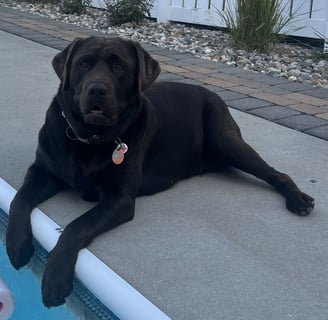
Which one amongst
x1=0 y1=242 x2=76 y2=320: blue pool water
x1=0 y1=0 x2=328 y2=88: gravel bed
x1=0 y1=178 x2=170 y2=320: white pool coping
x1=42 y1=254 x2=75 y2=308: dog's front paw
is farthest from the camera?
x1=0 y1=0 x2=328 y2=88: gravel bed

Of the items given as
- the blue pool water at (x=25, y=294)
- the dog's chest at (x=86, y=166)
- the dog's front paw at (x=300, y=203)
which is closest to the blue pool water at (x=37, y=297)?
the blue pool water at (x=25, y=294)

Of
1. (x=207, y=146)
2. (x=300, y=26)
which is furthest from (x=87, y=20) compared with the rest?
(x=207, y=146)

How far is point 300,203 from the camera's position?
307 centimetres

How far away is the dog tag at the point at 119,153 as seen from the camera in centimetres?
285

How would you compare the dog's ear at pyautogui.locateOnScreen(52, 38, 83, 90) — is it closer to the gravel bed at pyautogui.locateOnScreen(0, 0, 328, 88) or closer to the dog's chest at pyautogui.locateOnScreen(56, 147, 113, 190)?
the dog's chest at pyautogui.locateOnScreen(56, 147, 113, 190)

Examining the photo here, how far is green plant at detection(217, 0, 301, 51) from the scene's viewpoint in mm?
6648

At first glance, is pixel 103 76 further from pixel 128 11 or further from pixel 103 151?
pixel 128 11

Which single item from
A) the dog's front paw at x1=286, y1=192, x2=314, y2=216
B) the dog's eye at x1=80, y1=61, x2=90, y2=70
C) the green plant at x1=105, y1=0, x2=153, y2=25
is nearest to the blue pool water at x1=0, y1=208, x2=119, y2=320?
the dog's eye at x1=80, y1=61, x2=90, y2=70

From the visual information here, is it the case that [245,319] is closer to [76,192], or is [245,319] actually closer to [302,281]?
[302,281]

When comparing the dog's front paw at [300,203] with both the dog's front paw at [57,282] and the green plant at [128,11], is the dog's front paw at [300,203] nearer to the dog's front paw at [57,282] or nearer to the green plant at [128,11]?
the dog's front paw at [57,282]

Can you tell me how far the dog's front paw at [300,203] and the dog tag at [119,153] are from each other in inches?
33.3

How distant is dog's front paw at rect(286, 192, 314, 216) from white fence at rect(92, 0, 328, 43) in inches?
174

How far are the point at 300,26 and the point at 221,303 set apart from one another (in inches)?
226

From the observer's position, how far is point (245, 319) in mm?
2232
